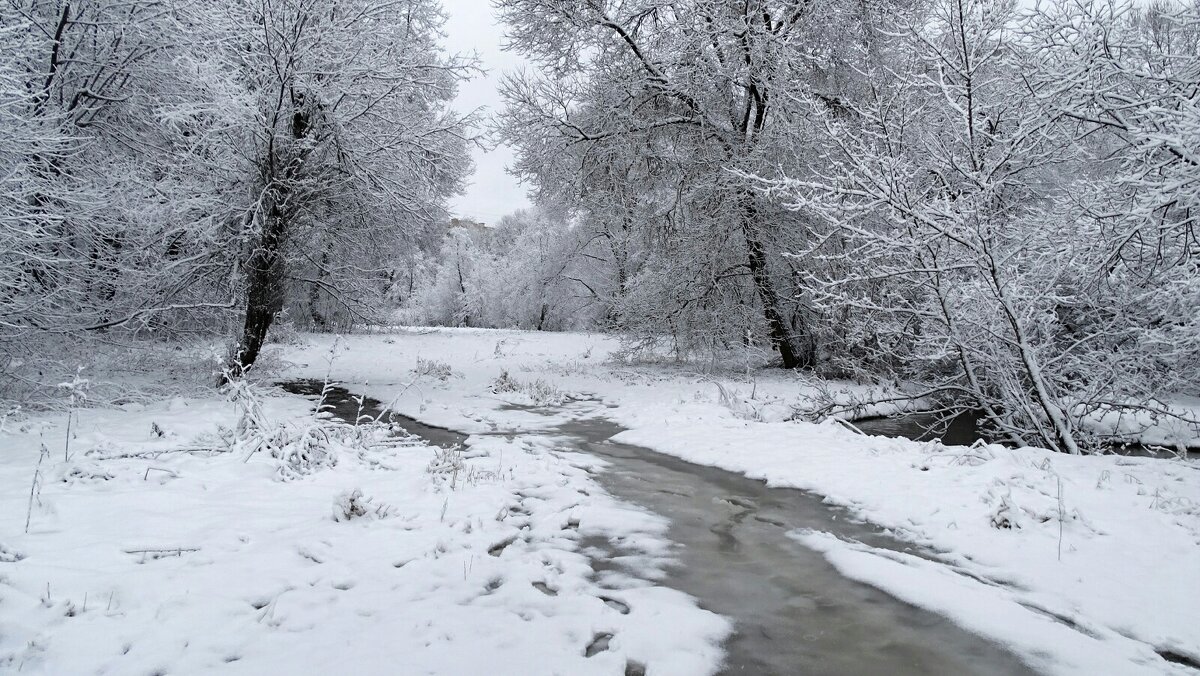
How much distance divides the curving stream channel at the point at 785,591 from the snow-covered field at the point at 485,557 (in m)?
0.17

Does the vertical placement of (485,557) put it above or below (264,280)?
below

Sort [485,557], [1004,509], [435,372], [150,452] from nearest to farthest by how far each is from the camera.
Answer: [485,557] < [1004,509] < [150,452] < [435,372]

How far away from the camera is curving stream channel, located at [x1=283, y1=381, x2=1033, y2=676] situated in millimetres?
2781

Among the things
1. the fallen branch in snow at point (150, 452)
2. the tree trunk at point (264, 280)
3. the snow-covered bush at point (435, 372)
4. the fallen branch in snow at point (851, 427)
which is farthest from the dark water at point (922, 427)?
the tree trunk at point (264, 280)

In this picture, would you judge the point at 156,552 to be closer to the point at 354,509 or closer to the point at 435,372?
the point at 354,509

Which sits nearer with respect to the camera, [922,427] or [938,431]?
[922,427]

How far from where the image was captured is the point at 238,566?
11.2 ft

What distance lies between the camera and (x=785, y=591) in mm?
3514

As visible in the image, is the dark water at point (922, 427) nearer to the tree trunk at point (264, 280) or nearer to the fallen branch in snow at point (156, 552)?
the fallen branch in snow at point (156, 552)

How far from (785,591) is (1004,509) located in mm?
2164

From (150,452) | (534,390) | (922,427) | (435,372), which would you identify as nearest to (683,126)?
(534,390)

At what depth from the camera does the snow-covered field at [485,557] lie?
271cm

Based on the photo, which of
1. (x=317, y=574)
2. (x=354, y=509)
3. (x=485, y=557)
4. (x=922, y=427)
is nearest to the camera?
(x=317, y=574)

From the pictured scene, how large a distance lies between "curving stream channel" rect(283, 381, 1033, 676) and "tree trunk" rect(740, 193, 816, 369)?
8.46 metres
